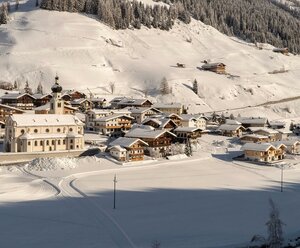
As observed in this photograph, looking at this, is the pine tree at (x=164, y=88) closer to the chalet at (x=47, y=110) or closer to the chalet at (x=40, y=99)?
the chalet at (x=47, y=110)

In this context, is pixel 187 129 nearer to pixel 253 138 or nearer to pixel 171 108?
pixel 253 138

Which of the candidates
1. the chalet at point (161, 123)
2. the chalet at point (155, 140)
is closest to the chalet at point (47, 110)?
the chalet at point (161, 123)

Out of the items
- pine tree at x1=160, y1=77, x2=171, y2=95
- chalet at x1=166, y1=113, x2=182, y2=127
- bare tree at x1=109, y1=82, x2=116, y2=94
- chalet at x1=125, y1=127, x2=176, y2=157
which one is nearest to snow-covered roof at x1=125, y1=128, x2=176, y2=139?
chalet at x1=125, y1=127, x2=176, y2=157

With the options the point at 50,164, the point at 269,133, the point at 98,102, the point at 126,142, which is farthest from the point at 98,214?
the point at 98,102

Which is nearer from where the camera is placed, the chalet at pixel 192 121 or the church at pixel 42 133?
the church at pixel 42 133

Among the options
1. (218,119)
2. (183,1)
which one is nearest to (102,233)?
(218,119)

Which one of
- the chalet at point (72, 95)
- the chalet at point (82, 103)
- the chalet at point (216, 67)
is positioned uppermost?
the chalet at point (216, 67)

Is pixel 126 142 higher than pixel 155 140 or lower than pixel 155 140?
higher
